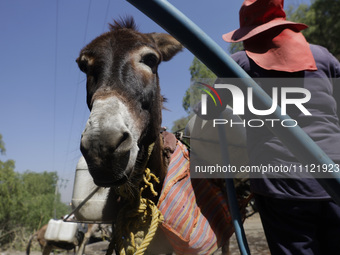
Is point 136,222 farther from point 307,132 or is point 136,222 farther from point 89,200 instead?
point 307,132

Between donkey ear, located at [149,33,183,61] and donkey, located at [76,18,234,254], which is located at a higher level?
donkey ear, located at [149,33,183,61]

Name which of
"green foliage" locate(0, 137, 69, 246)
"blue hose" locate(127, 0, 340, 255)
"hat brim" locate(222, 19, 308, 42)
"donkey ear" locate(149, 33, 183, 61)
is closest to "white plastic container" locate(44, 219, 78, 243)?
"donkey ear" locate(149, 33, 183, 61)

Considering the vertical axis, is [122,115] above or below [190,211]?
above

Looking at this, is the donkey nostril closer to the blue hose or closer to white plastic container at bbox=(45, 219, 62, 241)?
the blue hose

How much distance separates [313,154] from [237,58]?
1142 millimetres

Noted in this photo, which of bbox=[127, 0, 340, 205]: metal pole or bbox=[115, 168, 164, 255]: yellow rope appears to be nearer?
bbox=[127, 0, 340, 205]: metal pole

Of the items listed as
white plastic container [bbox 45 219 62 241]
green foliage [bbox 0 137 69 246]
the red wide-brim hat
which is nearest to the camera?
the red wide-brim hat

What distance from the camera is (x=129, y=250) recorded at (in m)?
1.75

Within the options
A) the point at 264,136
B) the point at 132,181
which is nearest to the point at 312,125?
the point at 264,136

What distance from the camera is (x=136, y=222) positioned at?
1838 mm

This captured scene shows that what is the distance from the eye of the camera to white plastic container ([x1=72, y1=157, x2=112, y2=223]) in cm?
207

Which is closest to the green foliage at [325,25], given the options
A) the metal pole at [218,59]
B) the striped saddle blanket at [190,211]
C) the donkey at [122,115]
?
the striped saddle blanket at [190,211]

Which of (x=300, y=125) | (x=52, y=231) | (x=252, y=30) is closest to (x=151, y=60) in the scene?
(x=252, y=30)

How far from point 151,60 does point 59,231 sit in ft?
26.9
